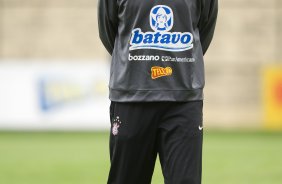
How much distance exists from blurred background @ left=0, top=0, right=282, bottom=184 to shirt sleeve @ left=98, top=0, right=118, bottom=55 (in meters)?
4.15

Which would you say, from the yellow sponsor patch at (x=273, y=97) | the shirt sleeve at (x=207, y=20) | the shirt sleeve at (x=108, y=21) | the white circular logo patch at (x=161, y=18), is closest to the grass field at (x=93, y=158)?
the yellow sponsor patch at (x=273, y=97)

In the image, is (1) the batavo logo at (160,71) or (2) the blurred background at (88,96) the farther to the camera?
(2) the blurred background at (88,96)

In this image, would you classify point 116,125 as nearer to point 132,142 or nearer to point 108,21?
point 132,142

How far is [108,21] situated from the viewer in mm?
4707

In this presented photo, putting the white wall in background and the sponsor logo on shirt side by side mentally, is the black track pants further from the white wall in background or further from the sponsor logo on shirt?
the white wall in background

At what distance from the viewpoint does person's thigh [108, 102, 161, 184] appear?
14.7ft

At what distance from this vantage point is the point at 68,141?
14336 millimetres

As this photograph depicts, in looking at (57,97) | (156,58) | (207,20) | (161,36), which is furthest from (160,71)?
(57,97)

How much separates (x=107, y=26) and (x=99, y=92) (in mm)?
11329

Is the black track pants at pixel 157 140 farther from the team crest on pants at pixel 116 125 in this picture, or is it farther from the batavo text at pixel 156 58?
the batavo text at pixel 156 58

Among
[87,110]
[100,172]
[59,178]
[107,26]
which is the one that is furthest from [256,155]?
[107,26]

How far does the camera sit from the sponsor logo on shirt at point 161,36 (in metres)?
4.45

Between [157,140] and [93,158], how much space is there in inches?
280

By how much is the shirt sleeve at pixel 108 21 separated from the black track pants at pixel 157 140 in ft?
1.54
